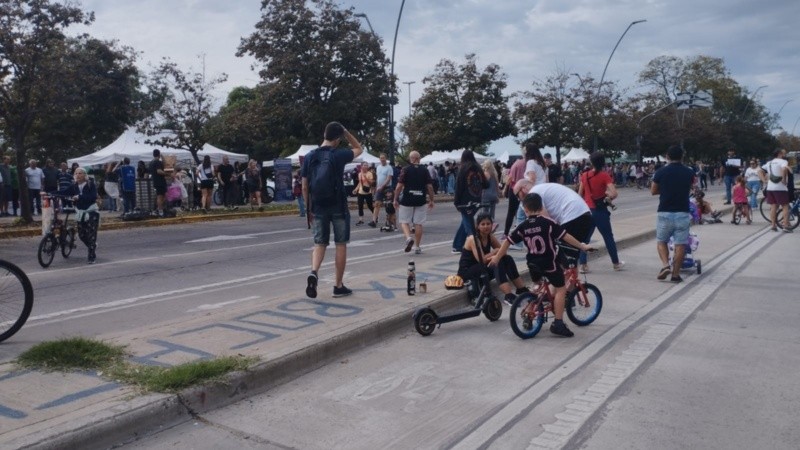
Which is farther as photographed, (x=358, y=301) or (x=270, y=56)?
(x=270, y=56)

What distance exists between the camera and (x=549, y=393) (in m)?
5.07

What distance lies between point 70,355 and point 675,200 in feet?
24.3

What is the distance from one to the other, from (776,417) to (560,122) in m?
45.8

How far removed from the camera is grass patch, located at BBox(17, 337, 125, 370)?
519 cm

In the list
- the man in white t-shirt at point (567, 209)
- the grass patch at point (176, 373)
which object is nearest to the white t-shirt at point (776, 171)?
Answer: the man in white t-shirt at point (567, 209)

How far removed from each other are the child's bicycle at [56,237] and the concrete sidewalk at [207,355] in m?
5.13

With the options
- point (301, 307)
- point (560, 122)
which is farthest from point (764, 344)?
point (560, 122)

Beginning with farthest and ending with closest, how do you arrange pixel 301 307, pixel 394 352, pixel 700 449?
pixel 301 307 → pixel 394 352 → pixel 700 449

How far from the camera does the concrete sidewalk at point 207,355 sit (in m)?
4.13

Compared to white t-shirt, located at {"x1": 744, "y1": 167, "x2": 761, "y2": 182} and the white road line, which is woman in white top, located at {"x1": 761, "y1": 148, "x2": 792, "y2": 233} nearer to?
white t-shirt, located at {"x1": 744, "y1": 167, "x2": 761, "y2": 182}

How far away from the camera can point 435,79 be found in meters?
43.3

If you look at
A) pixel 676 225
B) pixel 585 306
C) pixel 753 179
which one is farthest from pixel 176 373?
pixel 753 179

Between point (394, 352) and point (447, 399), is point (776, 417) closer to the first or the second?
point (447, 399)

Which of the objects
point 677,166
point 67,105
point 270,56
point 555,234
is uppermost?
point 270,56
